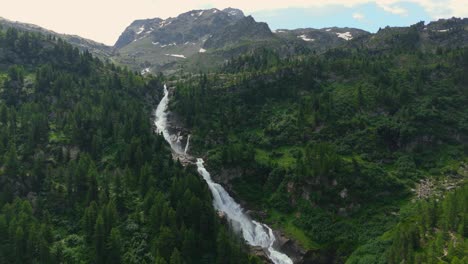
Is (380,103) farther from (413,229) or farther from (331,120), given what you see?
(413,229)

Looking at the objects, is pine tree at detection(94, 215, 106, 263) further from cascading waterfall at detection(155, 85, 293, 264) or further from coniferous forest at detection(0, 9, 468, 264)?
A: cascading waterfall at detection(155, 85, 293, 264)

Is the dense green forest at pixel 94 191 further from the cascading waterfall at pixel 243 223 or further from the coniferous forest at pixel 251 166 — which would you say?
the cascading waterfall at pixel 243 223

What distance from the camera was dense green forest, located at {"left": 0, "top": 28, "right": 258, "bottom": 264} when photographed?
77500mm

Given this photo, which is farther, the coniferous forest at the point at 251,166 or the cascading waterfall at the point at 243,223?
the cascading waterfall at the point at 243,223

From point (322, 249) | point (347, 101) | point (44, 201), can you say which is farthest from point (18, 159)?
point (347, 101)

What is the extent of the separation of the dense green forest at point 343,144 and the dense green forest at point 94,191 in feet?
67.5

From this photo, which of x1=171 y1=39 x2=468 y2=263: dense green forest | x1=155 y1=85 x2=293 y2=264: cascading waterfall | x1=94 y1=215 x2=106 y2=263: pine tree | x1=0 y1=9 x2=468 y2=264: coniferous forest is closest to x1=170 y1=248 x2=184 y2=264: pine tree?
x1=0 y1=9 x2=468 y2=264: coniferous forest

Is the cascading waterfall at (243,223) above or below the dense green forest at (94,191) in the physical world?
below

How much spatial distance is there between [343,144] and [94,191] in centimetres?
7495

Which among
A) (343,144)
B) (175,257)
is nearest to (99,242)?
(175,257)

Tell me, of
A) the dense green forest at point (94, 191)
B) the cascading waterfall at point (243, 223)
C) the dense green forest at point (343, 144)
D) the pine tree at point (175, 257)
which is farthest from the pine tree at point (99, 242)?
the dense green forest at point (343, 144)

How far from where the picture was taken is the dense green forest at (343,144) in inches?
3784

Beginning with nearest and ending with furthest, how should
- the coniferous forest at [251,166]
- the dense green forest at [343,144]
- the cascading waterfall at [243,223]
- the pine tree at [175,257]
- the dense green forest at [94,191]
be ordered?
the pine tree at [175,257]
the dense green forest at [94,191]
the coniferous forest at [251,166]
the cascading waterfall at [243,223]
the dense green forest at [343,144]

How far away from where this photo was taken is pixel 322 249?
93812mm
